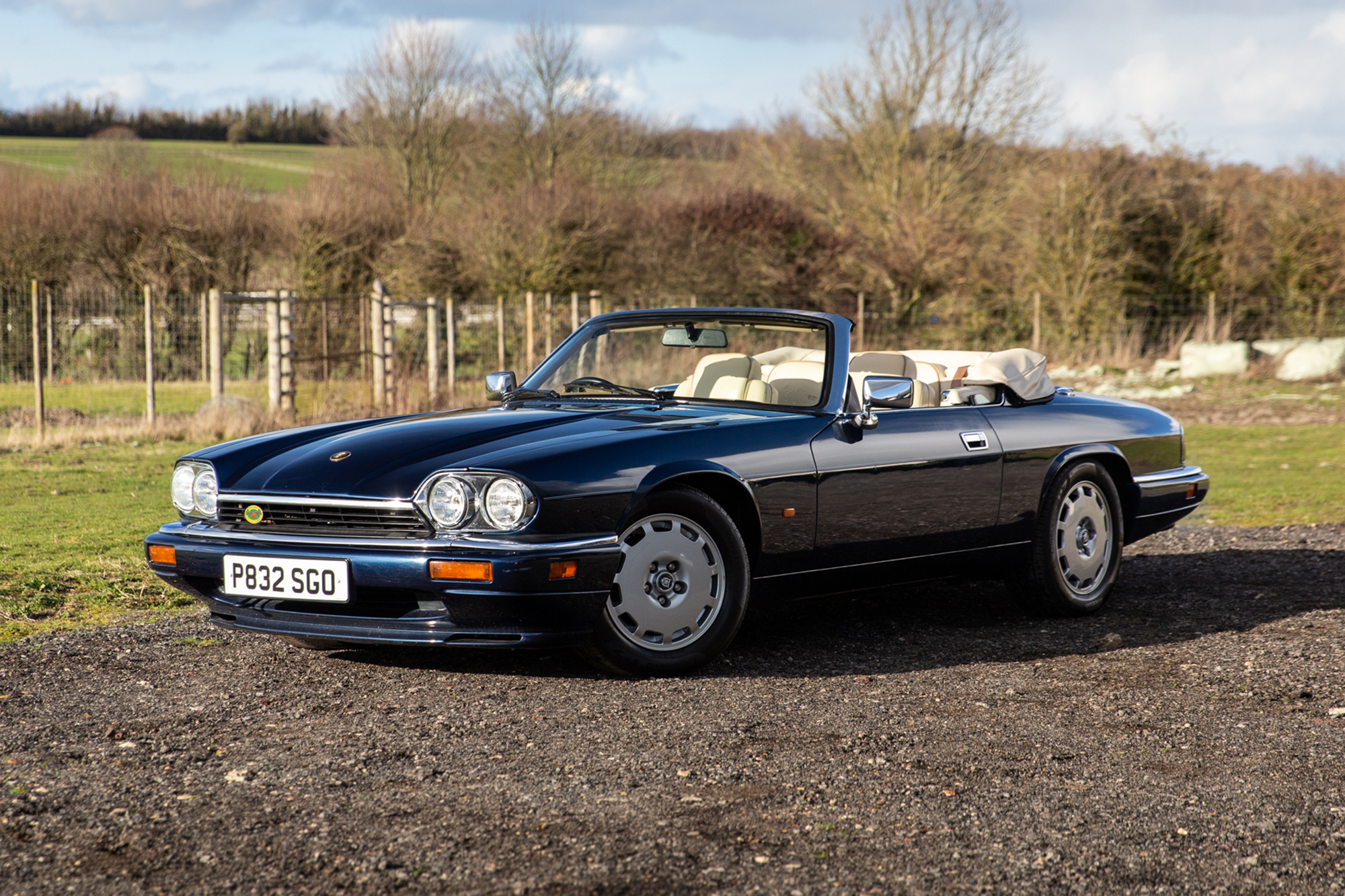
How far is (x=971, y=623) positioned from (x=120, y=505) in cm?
640

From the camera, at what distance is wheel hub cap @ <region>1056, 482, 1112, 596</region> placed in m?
6.29

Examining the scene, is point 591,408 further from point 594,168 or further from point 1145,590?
point 594,168

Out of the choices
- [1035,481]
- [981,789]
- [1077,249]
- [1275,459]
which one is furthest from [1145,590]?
[1077,249]

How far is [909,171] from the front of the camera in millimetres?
31922

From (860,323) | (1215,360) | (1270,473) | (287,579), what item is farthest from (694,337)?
(1215,360)

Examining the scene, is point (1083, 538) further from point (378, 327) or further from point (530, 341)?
point (530, 341)

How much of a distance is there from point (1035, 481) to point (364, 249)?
75.9 ft

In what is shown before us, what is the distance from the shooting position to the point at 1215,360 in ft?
79.9

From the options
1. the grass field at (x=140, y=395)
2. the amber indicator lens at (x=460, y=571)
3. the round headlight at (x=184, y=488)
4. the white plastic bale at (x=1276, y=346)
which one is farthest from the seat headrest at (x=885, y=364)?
the white plastic bale at (x=1276, y=346)

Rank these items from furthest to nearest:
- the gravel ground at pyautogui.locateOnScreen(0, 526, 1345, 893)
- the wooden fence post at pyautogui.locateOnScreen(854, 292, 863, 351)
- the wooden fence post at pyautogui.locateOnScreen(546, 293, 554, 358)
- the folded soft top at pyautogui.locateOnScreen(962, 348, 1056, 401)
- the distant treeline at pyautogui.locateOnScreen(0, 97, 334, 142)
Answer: the distant treeline at pyautogui.locateOnScreen(0, 97, 334, 142), the wooden fence post at pyautogui.locateOnScreen(854, 292, 863, 351), the wooden fence post at pyautogui.locateOnScreen(546, 293, 554, 358), the folded soft top at pyautogui.locateOnScreen(962, 348, 1056, 401), the gravel ground at pyautogui.locateOnScreen(0, 526, 1345, 893)

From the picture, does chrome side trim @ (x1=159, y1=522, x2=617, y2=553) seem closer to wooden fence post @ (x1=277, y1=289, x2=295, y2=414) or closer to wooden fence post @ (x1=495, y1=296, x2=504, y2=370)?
wooden fence post @ (x1=277, y1=289, x2=295, y2=414)

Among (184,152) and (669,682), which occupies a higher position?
(184,152)

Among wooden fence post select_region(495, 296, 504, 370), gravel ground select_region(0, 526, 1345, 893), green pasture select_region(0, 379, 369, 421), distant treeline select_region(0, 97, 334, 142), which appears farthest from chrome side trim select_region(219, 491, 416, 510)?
distant treeline select_region(0, 97, 334, 142)

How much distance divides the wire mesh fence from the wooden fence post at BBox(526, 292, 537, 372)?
0.14 feet
